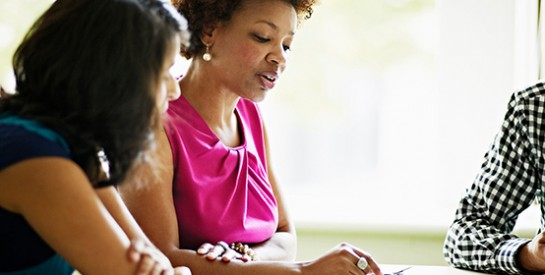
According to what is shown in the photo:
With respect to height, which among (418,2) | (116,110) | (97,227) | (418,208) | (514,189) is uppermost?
(418,2)

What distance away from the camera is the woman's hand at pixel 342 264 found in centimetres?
184

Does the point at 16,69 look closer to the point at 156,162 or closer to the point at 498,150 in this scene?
the point at 156,162

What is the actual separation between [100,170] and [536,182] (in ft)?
4.29

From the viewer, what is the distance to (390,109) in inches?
137

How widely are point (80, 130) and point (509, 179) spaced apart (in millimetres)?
1294

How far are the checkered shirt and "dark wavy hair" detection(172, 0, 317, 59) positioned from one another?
2.14 feet

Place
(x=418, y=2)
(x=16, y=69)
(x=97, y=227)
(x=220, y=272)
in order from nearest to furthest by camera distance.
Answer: (x=97, y=227), (x=16, y=69), (x=220, y=272), (x=418, y=2)

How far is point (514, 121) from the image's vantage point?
2287mm

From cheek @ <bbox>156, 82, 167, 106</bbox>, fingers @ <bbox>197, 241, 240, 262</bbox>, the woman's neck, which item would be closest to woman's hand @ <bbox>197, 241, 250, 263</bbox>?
fingers @ <bbox>197, 241, 240, 262</bbox>

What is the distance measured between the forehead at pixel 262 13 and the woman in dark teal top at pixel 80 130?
69 centimetres

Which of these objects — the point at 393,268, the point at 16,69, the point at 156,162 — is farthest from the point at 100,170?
the point at 393,268

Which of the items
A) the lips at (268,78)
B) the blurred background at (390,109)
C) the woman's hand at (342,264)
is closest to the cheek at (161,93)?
the woman's hand at (342,264)

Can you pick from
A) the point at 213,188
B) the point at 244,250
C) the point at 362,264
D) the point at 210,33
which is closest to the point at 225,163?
the point at 213,188

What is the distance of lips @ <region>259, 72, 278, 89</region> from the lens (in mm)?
2119
